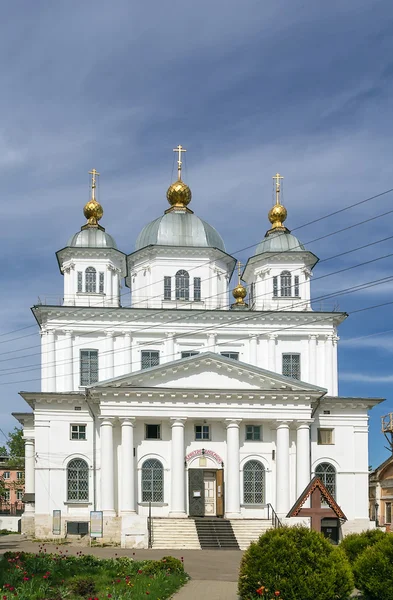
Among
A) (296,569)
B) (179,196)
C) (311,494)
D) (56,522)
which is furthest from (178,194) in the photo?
(296,569)

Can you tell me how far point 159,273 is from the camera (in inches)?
2036

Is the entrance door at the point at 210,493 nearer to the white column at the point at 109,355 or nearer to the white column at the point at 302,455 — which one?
the white column at the point at 302,455

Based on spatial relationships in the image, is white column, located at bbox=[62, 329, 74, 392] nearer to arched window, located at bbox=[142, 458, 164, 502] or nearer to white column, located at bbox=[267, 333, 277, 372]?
arched window, located at bbox=[142, 458, 164, 502]

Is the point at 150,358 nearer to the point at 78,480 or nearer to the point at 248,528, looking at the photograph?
the point at 78,480

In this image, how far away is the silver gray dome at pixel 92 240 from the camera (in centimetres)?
5228

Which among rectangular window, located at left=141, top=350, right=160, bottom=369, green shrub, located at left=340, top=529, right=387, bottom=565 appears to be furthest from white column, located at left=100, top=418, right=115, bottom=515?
green shrub, located at left=340, top=529, right=387, bottom=565

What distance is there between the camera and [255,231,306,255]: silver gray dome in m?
53.3

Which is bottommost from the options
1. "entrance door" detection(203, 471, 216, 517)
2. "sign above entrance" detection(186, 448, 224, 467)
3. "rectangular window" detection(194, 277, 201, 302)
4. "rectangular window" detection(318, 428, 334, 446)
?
"entrance door" detection(203, 471, 216, 517)

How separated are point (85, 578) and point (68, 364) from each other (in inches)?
1142

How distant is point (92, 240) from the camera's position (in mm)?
52469

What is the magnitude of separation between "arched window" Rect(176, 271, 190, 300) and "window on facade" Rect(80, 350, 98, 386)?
6.05 meters

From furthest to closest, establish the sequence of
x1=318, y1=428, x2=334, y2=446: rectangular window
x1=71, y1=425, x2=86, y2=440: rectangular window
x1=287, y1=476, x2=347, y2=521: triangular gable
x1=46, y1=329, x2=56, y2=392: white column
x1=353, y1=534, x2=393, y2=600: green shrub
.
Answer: x1=46, y1=329, x2=56, y2=392: white column < x1=318, y1=428, x2=334, y2=446: rectangular window < x1=71, y1=425, x2=86, y2=440: rectangular window < x1=287, y1=476, x2=347, y2=521: triangular gable < x1=353, y1=534, x2=393, y2=600: green shrub

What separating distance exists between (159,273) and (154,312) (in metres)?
2.70

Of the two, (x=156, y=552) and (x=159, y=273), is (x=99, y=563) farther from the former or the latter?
(x=159, y=273)
